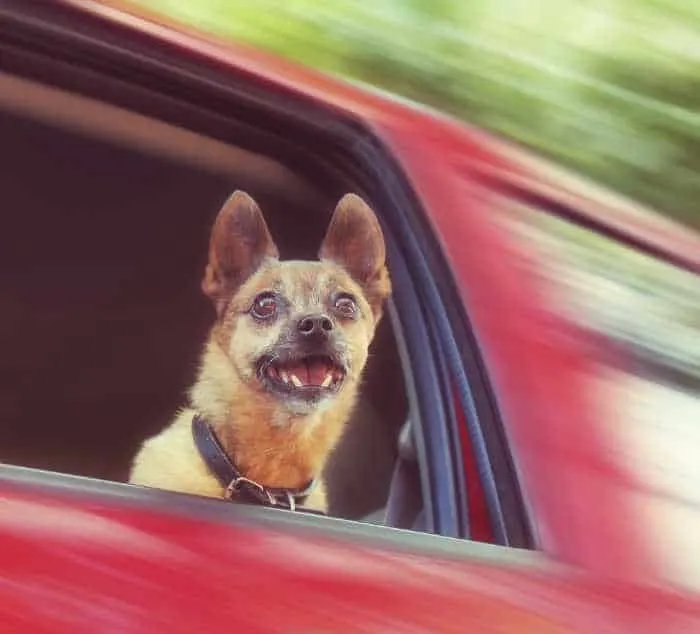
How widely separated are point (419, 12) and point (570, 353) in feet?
6.59

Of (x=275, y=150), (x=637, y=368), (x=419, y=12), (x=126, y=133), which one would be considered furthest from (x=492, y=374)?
(x=419, y=12)

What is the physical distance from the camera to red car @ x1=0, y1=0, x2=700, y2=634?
3.58 ft

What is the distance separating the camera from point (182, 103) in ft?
4.54

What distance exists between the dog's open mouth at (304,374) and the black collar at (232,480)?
0.09 meters

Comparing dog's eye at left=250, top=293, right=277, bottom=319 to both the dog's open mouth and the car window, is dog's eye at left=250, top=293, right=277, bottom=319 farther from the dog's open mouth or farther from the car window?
the car window

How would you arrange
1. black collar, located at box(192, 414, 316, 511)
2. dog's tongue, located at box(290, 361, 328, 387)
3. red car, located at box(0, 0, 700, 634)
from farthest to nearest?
dog's tongue, located at box(290, 361, 328, 387) < black collar, located at box(192, 414, 316, 511) < red car, located at box(0, 0, 700, 634)

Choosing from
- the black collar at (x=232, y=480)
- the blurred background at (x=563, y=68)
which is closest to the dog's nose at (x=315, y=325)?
the black collar at (x=232, y=480)

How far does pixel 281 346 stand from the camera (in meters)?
1.36

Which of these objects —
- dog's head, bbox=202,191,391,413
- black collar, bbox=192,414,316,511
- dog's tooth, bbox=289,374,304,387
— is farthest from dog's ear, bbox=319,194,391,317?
black collar, bbox=192,414,316,511

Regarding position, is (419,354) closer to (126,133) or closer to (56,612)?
(126,133)

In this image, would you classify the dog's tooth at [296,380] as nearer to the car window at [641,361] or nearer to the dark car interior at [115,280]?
the dark car interior at [115,280]

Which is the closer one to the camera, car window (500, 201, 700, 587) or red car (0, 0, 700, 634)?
red car (0, 0, 700, 634)

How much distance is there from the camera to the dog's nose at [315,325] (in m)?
1.39

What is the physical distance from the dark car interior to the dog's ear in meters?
0.03
